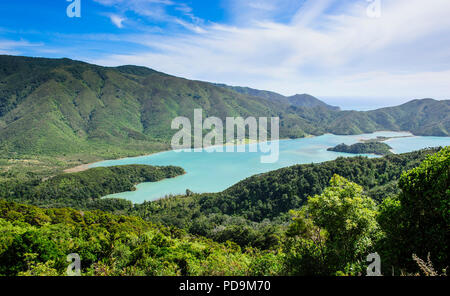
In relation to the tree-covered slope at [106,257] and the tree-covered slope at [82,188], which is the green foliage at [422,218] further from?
the tree-covered slope at [82,188]

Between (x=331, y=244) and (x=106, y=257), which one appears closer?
(x=331, y=244)

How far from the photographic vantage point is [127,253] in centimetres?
1464

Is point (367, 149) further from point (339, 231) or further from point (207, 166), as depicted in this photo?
point (339, 231)

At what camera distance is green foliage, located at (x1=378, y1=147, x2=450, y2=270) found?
20.6ft

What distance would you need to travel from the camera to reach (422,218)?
23.1 ft

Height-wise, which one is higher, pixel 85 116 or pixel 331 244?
pixel 85 116

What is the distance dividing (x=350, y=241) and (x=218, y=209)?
146 feet

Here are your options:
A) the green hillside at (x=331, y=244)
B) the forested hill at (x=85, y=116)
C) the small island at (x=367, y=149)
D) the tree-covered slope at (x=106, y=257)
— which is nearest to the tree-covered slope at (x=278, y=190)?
the tree-covered slope at (x=106, y=257)

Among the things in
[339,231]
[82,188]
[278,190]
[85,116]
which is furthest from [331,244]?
[85,116]

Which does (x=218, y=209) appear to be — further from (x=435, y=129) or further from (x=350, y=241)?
(x=435, y=129)

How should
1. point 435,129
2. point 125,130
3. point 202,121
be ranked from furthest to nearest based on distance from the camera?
point 202,121, point 435,129, point 125,130
